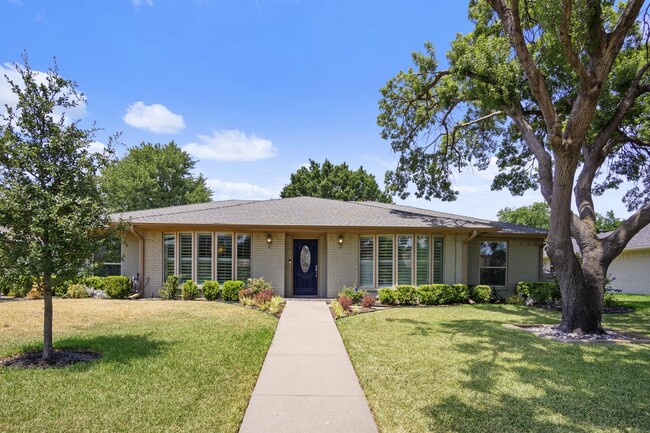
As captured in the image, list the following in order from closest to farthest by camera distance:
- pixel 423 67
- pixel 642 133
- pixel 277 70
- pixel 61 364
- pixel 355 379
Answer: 1. pixel 355 379
2. pixel 61 364
3. pixel 642 133
4. pixel 423 67
5. pixel 277 70

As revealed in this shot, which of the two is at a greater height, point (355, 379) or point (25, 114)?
point (25, 114)

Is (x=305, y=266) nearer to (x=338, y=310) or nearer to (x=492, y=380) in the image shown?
(x=338, y=310)

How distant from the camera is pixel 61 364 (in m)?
5.58

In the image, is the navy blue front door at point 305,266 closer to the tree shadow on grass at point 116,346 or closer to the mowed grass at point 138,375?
the mowed grass at point 138,375

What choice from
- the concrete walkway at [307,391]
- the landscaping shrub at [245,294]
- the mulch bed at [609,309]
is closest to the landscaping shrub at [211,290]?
the landscaping shrub at [245,294]

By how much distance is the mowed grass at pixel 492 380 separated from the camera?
3.98m

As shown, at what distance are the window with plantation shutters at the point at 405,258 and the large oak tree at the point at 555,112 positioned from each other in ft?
14.9

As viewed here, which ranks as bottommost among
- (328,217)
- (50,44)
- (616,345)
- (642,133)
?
(616,345)

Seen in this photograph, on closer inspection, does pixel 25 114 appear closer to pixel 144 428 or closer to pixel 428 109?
pixel 144 428

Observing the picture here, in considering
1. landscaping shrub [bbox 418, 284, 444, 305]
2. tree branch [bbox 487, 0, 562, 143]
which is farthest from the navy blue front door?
tree branch [bbox 487, 0, 562, 143]

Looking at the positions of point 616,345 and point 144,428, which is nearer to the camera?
point 144,428

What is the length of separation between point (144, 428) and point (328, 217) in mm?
10379

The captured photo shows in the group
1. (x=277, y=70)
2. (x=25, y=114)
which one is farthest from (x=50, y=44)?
(x=277, y=70)

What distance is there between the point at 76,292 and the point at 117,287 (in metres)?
1.43
